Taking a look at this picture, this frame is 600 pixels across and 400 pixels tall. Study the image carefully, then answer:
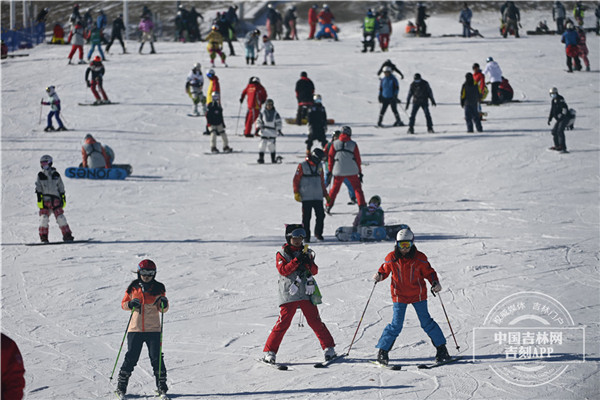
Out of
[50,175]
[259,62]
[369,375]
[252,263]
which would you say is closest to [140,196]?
[50,175]

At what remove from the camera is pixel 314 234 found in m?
14.3

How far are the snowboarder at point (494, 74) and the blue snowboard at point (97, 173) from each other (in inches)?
436

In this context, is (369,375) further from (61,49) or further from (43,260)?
(61,49)

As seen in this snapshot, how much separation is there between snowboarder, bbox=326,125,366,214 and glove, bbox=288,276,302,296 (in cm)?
598

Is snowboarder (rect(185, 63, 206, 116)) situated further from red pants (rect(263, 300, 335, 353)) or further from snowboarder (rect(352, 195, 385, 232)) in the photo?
red pants (rect(263, 300, 335, 353))

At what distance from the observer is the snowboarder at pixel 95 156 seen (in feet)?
64.4

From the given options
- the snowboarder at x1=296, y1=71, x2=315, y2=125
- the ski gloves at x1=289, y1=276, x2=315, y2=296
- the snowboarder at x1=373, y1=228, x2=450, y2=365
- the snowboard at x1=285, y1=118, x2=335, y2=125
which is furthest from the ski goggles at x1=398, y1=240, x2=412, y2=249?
the snowboard at x1=285, y1=118, x2=335, y2=125

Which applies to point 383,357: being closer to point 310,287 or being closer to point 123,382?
point 310,287

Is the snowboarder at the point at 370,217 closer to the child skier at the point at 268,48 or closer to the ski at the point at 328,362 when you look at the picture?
the ski at the point at 328,362

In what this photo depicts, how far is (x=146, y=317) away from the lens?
809cm

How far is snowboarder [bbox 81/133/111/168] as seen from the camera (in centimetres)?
1964

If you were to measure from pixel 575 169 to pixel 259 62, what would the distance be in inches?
653

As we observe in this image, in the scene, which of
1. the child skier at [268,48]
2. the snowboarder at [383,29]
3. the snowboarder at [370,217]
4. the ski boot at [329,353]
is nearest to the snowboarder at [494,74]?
the snowboarder at [383,29]

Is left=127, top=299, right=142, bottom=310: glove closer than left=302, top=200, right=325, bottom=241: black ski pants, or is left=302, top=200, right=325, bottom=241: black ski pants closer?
left=127, top=299, right=142, bottom=310: glove
